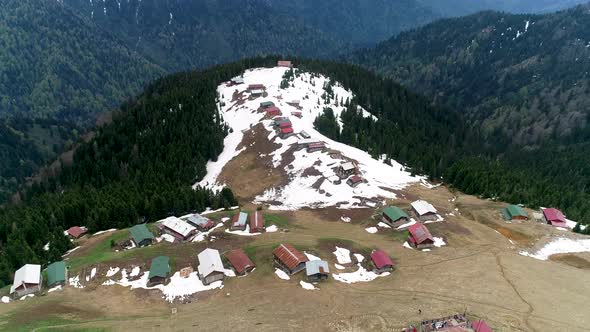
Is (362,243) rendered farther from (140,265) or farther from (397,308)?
(140,265)

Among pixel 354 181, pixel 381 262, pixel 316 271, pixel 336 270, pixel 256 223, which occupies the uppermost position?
pixel 354 181

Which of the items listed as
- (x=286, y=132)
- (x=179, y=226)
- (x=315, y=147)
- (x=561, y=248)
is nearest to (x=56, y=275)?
(x=179, y=226)

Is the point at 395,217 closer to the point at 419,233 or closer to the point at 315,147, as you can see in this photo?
the point at 419,233

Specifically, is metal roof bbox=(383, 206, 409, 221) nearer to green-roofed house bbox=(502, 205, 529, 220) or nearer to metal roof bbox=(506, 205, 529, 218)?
green-roofed house bbox=(502, 205, 529, 220)

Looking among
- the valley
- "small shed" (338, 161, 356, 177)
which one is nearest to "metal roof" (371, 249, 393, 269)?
the valley

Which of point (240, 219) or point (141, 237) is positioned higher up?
point (240, 219)

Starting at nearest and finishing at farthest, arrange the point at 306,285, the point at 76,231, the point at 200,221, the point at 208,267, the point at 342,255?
the point at 306,285
the point at 208,267
the point at 342,255
the point at 200,221
the point at 76,231

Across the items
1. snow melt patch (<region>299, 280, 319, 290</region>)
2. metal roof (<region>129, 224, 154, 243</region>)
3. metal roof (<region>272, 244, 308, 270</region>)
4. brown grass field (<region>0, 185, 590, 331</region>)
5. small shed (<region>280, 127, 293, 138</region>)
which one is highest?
small shed (<region>280, 127, 293, 138</region>)
